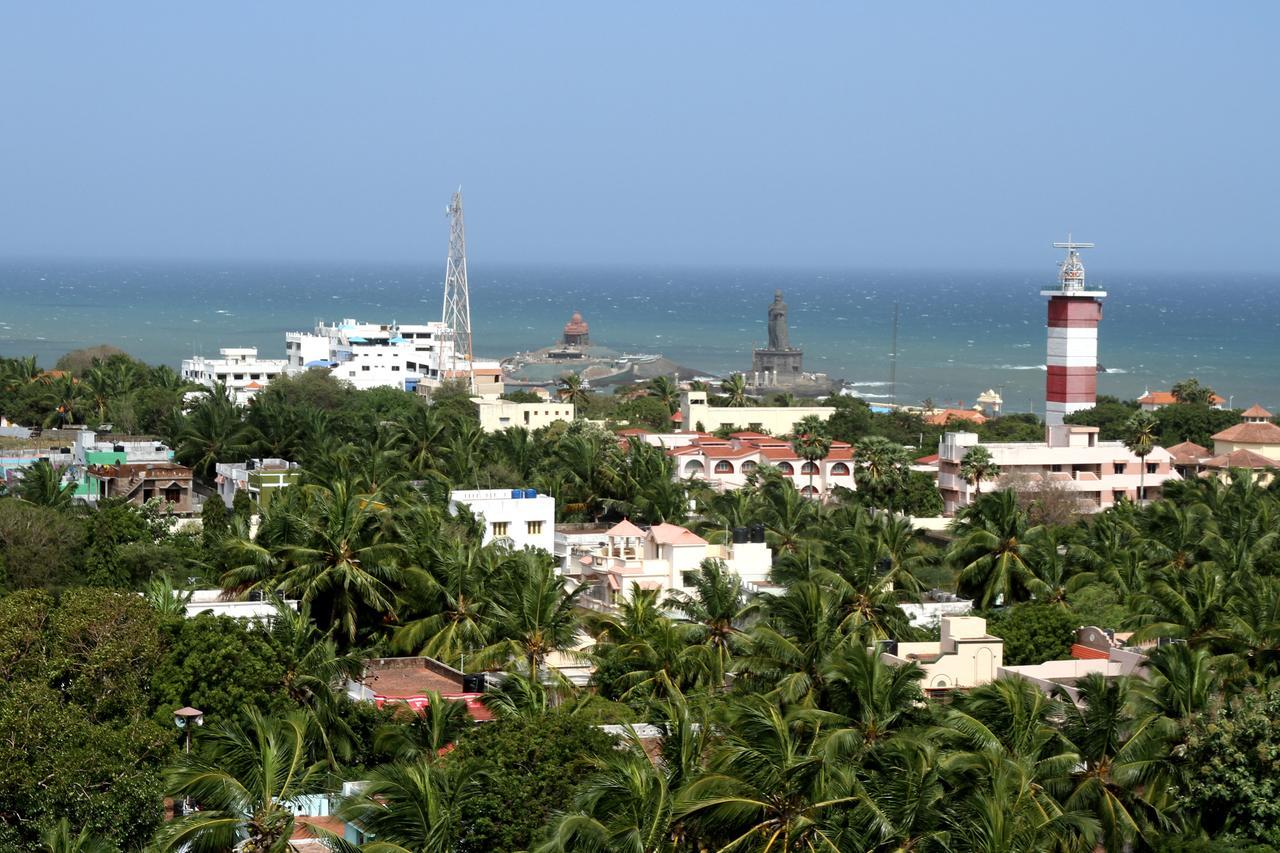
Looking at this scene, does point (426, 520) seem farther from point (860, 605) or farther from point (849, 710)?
point (849, 710)

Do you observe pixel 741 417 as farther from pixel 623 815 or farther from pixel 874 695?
pixel 623 815

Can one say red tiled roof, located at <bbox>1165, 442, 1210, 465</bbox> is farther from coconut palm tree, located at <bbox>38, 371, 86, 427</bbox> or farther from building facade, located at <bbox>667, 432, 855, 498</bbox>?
coconut palm tree, located at <bbox>38, 371, 86, 427</bbox>

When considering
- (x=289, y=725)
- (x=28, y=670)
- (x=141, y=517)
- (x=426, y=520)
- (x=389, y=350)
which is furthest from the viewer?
(x=389, y=350)

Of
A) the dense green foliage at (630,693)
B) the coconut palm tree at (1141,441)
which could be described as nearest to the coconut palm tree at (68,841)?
the dense green foliage at (630,693)

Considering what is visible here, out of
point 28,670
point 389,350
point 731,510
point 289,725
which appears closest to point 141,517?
point 731,510

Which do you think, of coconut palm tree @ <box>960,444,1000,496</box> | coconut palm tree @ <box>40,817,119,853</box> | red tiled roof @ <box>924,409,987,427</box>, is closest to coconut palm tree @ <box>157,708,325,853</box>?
coconut palm tree @ <box>40,817,119,853</box>

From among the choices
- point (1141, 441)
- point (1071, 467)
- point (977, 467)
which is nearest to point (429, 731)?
point (977, 467)
